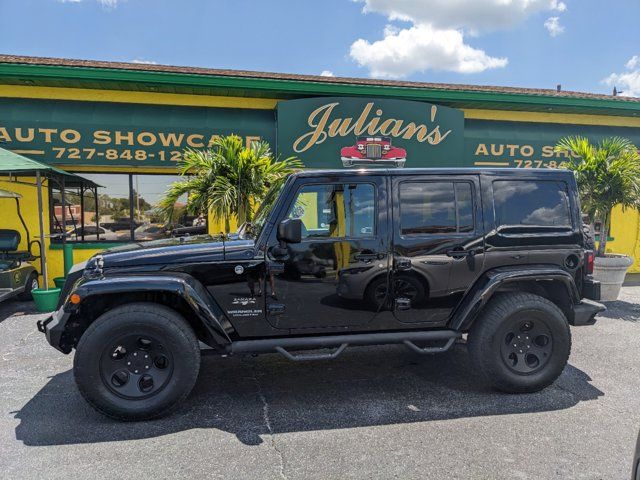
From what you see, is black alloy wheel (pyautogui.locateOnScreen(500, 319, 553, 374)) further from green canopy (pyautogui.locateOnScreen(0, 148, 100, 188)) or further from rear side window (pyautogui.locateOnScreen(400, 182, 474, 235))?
green canopy (pyautogui.locateOnScreen(0, 148, 100, 188))

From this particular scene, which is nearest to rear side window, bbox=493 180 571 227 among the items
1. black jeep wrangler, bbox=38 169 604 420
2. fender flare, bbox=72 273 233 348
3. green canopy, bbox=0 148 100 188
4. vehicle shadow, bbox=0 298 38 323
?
black jeep wrangler, bbox=38 169 604 420

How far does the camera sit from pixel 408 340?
394 cm

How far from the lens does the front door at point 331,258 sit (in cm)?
375

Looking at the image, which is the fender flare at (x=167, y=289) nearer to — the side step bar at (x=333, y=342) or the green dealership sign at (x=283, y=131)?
the side step bar at (x=333, y=342)

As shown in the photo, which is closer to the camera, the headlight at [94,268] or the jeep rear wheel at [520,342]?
the headlight at [94,268]

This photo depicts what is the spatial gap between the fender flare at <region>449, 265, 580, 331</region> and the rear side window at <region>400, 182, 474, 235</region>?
1.65 feet

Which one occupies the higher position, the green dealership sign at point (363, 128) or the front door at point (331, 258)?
the green dealership sign at point (363, 128)

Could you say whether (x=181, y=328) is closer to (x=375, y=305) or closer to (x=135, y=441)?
(x=135, y=441)

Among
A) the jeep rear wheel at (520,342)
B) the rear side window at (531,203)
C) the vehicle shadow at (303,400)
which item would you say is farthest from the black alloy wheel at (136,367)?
the rear side window at (531,203)

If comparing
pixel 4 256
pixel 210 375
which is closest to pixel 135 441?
pixel 210 375

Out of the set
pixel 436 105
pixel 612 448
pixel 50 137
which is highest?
pixel 436 105

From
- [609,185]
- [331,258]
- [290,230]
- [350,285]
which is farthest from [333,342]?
[609,185]

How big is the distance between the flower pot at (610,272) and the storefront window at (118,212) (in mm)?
7581

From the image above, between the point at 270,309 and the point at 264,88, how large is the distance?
21.6 ft
